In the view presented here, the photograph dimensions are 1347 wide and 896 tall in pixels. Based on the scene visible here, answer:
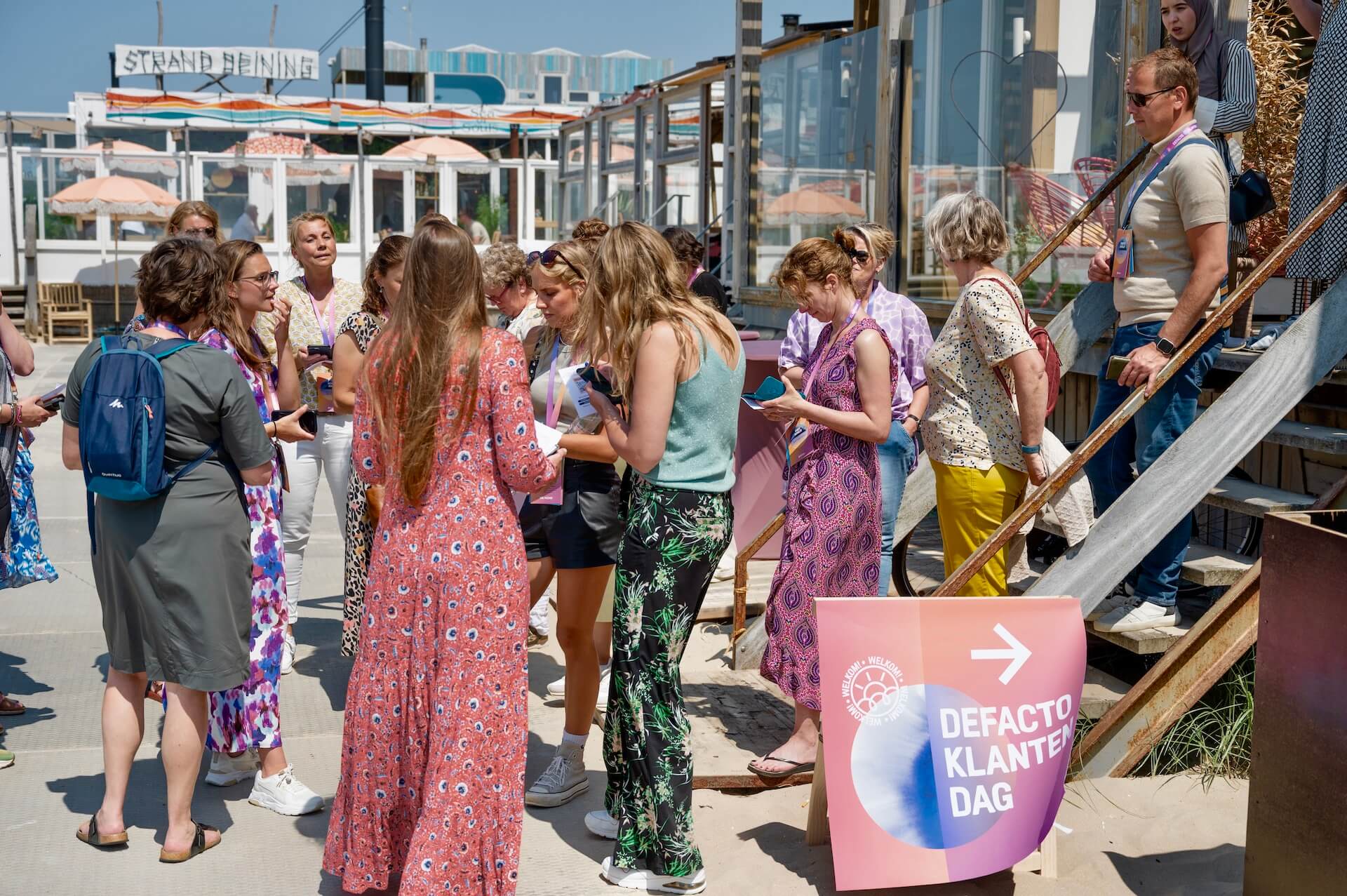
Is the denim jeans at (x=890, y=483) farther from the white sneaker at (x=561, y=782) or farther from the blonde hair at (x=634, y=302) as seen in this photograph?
the blonde hair at (x=634, y=302)

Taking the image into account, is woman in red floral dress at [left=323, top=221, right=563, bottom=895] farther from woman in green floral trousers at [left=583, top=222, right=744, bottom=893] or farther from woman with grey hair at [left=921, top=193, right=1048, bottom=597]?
woman with grey hair at [left=921, top=193, right=1048, bottom=597]

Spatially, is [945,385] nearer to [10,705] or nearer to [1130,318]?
[1130,318]

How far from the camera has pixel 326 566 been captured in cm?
792

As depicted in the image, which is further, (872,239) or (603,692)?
(603,692)

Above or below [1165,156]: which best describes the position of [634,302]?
below

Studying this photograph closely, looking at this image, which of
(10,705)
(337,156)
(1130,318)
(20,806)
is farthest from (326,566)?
(337,156)

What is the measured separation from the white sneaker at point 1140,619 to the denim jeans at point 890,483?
0.77m

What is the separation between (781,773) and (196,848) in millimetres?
1873

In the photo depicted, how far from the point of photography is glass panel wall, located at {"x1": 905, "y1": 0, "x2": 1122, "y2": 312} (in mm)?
6309

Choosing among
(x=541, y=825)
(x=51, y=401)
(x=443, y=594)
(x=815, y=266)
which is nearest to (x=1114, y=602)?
(x=815, y=266)

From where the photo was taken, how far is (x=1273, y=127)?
697 cm

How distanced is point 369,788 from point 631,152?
620 inches

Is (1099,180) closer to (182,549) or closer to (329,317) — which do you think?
(329,317)

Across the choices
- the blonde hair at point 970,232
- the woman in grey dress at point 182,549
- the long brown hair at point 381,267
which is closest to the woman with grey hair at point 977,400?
the blonde hair at point 970,232
